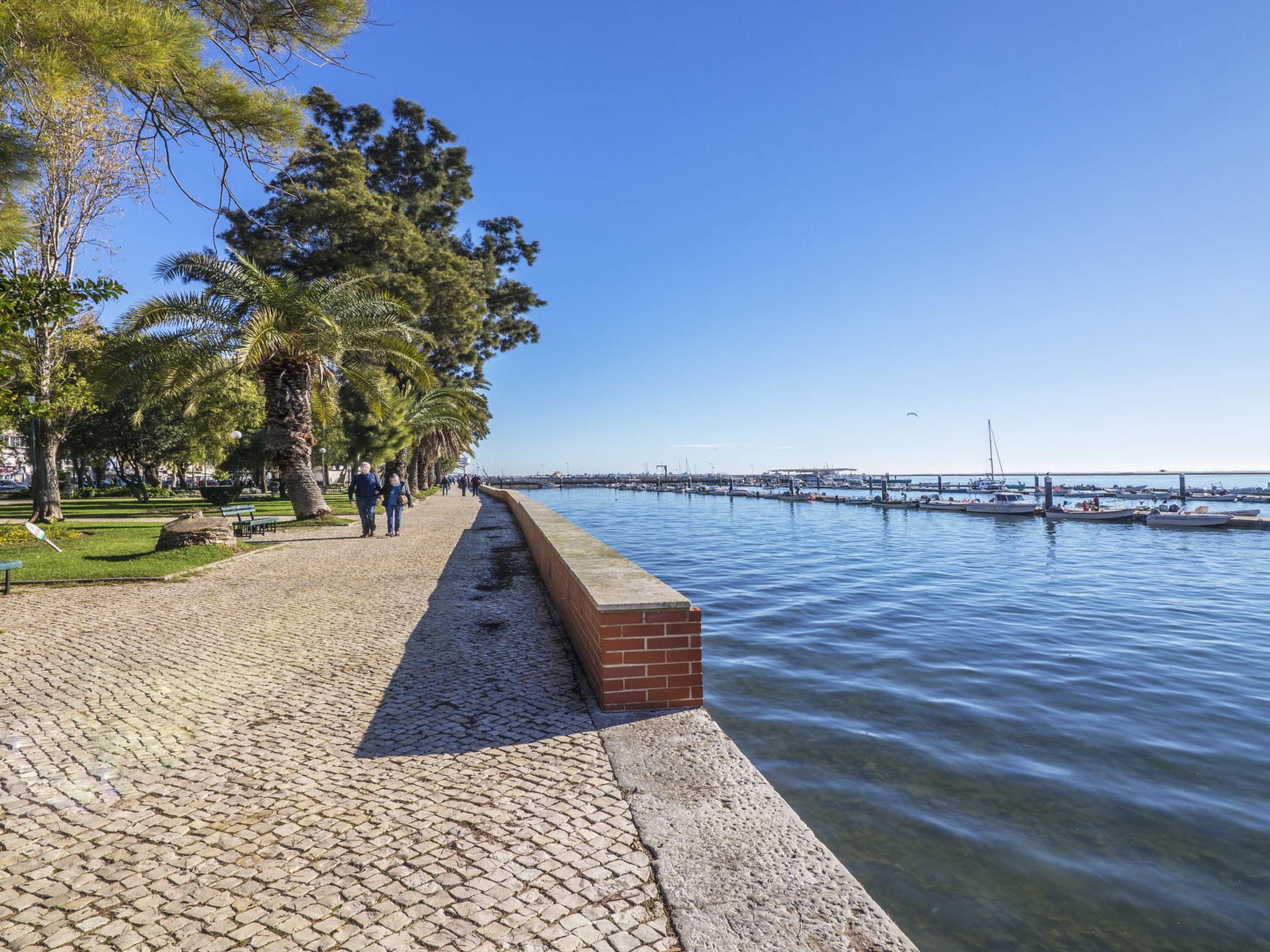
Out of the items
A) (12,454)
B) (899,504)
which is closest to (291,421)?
(899,504)

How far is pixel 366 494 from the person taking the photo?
1430 cm

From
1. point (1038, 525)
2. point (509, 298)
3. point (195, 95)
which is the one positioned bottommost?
point (1038, 525)

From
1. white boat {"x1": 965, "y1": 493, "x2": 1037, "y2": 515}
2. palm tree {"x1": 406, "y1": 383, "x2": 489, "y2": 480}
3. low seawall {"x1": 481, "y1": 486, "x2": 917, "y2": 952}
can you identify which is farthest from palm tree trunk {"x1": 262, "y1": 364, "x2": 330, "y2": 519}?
white boat {"x1": 965, "y1": 493, "x2": 1037, "y2": 515}

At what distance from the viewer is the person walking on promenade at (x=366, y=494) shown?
13984mm

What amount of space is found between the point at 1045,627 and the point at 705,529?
71.5 feet

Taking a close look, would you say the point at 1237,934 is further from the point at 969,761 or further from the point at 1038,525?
the point at 1038,525

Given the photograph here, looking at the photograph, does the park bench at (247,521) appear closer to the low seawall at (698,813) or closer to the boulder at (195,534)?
the boulder at (195,534)

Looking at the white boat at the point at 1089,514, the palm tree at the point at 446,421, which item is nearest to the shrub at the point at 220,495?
the palm tree at the point at 446,421

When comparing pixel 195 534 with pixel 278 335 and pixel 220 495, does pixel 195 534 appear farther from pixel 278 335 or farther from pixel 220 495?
pixel 220 495

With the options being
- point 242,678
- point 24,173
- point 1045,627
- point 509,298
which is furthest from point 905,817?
point 509,298

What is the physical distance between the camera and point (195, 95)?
545 cm

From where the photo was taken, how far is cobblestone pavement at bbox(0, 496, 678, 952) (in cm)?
208

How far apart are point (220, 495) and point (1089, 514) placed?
5121 cm

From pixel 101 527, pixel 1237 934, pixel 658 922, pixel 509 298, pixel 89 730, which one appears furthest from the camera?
pixel 509 298
